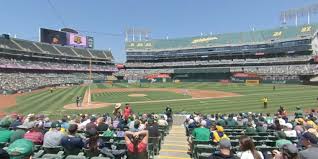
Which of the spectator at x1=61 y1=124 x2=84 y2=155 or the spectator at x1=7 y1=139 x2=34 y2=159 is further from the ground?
the spectator at x1=7 y1=139 x2=34 y2=159

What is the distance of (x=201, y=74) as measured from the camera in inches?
4181

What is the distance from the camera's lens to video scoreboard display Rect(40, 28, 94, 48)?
11400 cm

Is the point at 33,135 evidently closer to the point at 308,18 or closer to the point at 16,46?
the point at 16,46

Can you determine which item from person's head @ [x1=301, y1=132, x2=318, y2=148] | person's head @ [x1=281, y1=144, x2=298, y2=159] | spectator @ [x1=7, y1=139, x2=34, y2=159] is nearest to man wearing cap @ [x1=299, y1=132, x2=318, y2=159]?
person's head @ [x1=301, y1=132, x2=318, y2=148]

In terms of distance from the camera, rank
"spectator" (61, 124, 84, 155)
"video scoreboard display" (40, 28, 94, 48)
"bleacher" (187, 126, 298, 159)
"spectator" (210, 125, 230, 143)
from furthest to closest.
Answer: "video scoreboard display" (40, 28, 94, 48)
"spectator" (210, 125, 230, 143)
"bleacher" (187, 126, 298, 159)
"spectator" (61, 124, 84, 155)

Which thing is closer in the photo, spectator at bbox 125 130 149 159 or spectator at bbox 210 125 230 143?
spectator at bbox 125 130 149 159

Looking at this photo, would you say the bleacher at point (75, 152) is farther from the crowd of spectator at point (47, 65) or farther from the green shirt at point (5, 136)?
the crowd of spectator at point (47, 65)

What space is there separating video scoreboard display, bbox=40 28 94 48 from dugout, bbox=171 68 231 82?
134 feet

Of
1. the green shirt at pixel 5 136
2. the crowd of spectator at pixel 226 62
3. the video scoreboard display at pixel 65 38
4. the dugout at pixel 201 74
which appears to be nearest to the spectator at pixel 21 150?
the green shirt at pixel 5 136

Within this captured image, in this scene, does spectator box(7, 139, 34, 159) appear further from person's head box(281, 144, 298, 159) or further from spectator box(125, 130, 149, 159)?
person's head box(281, 144, 298, 159)

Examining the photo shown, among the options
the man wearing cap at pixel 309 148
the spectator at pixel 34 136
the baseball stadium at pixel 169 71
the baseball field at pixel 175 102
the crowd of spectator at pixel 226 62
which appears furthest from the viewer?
the crowd of spectator at pixel 226 62

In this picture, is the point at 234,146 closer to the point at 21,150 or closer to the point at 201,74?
the point at 21,150

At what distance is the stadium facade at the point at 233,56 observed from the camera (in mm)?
92625

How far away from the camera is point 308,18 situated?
10819cm
